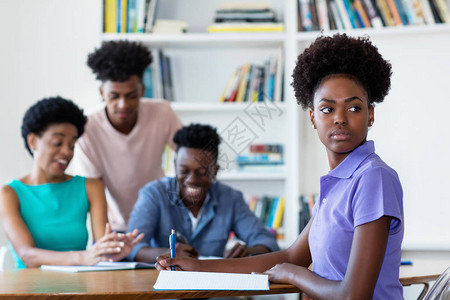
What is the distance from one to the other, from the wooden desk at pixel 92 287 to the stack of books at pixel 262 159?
5.87 feet

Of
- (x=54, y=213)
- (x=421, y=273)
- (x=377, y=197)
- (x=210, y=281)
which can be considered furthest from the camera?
(x=54, y=213)

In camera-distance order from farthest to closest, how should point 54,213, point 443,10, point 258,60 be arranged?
point 258,60 → point 443,10 → point 54,213

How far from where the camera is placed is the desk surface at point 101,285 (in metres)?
1.31

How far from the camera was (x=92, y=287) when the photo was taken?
4.60 ft

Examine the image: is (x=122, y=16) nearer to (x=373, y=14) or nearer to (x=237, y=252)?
(x=373, y=14)

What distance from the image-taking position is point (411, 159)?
327 cm

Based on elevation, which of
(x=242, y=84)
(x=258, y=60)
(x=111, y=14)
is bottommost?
(x=242, y=84)

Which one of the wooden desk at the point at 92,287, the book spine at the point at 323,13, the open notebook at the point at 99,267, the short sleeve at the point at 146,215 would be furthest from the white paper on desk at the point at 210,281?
the book spine at the point at 323,13

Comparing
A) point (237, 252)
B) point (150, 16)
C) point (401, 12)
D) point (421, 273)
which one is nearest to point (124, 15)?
point (150, 16)

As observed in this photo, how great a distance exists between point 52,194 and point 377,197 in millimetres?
1492

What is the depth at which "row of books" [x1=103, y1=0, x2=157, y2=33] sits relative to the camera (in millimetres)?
3365

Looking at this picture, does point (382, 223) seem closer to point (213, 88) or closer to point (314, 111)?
point (314, 111)

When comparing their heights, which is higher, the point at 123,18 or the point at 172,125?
the point at 123,18

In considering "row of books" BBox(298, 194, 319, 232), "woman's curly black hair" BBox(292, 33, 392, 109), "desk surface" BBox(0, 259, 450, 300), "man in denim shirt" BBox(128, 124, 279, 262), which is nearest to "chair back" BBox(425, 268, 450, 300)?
"desk surface" BBox(0, 259, 450, 300)
